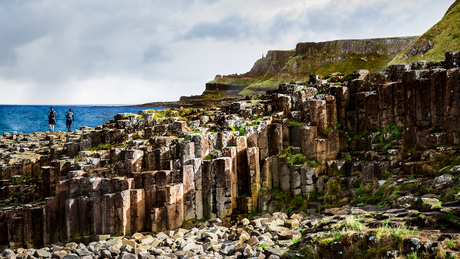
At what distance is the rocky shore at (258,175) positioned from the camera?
15.5m

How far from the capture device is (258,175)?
19734 mm

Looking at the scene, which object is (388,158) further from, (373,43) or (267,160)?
(373,43)

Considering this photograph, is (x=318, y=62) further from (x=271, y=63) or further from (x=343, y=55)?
(x=271, y=63)

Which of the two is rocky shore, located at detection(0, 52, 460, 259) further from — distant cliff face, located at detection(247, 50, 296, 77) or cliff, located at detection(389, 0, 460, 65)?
distant cliff face, located at detection(247, 50, 296, 77)

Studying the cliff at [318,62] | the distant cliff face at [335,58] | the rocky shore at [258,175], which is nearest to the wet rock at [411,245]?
the rocky shore at [258,175]

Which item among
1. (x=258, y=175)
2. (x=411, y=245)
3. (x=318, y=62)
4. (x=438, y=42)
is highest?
(x=318, y=62)

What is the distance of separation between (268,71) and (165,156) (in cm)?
5089

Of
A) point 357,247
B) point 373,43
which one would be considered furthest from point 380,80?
point 373,43

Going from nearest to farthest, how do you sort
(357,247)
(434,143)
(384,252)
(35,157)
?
1. (384,252)
2. (357,247)
3. (434,143)
4. (35,157)

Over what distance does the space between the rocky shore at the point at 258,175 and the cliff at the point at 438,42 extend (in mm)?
20158

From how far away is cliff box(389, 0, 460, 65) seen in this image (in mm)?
36531

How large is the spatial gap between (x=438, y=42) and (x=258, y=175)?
29.9 m

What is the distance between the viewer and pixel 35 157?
2633 cm

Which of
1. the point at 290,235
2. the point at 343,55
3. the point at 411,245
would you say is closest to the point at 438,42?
the point at 343,55
